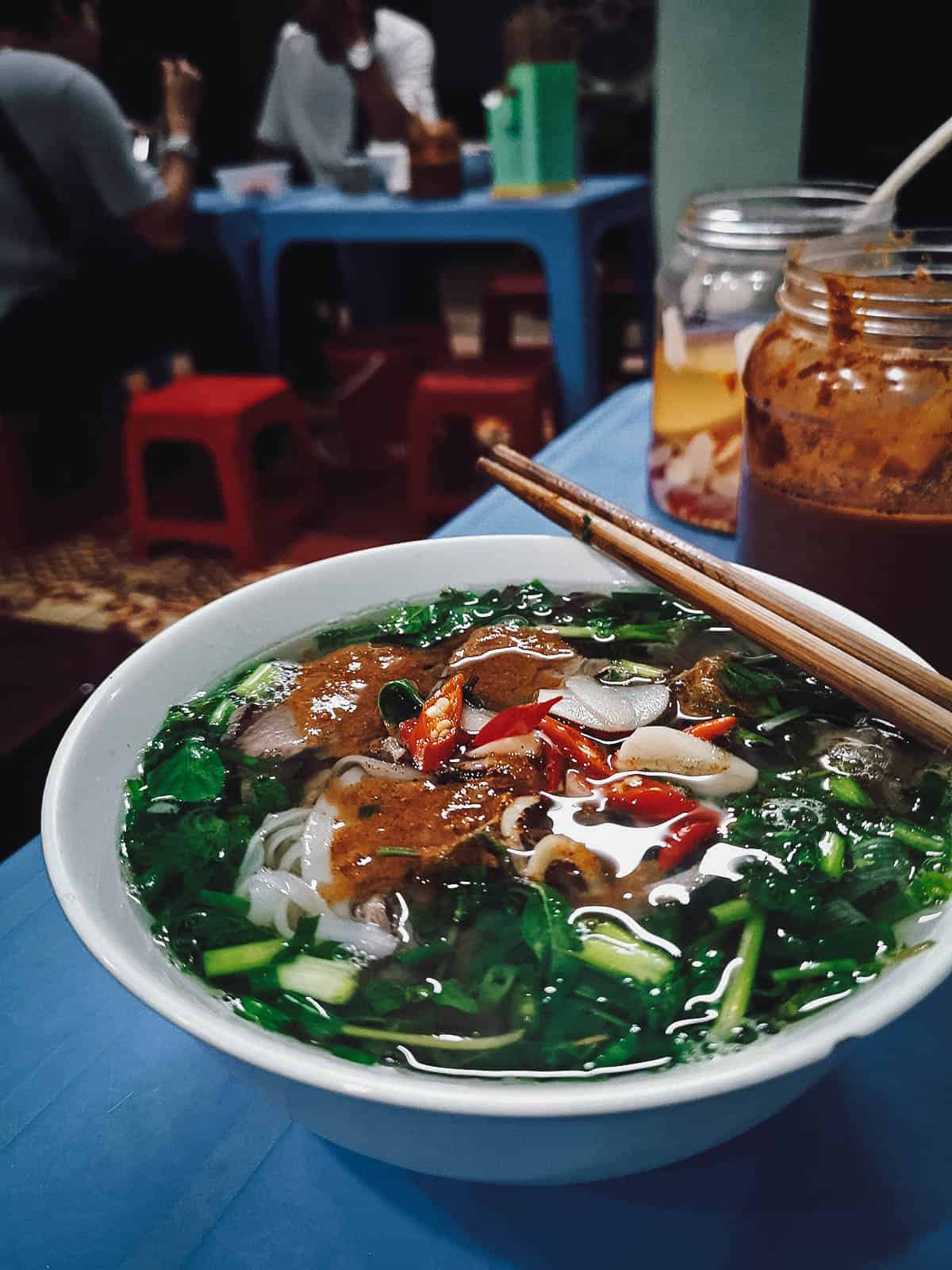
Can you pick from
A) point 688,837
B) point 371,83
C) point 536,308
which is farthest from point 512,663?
point 371,83

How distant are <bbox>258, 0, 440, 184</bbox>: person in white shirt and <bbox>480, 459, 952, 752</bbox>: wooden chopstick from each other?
17.7ft

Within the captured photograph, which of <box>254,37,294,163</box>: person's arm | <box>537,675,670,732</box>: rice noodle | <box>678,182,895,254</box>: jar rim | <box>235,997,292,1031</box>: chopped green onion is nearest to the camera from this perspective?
<box>235,997,292,1031</box>: chopped green onion

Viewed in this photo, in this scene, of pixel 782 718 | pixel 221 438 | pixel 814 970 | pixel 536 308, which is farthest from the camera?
pixel 536 308

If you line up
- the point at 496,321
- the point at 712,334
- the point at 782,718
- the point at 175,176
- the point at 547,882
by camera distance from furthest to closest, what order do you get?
the point at 496,321 → the point at 175,176 → the point at 712,334 → the point at 782,718 → the point at 547,882

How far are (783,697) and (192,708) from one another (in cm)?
62

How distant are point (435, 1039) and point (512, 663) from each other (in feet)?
1.59

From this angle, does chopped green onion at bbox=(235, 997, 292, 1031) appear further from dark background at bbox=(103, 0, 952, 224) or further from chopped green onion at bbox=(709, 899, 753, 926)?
dark background at bbox=(103, 0, 952, 224)

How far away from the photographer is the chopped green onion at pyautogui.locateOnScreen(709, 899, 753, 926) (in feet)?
2.50

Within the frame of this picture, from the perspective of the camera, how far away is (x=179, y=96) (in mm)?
5070

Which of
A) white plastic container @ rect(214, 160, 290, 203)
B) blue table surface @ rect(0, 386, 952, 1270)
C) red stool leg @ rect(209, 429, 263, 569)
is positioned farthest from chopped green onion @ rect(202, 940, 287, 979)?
white plastic container @ rect(214, 160, 290, 203)

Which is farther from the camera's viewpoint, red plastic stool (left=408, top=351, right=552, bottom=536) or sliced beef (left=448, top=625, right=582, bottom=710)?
red plastic stool (left=408, top=351, right=552, bottom=536)

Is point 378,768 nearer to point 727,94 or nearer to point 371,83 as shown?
point 727,94

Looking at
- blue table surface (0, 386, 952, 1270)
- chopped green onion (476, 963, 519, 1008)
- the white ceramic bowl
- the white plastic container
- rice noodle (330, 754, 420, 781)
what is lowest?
blue table surface (0, 386, 952, 1270)

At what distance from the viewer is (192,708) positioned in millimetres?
994
